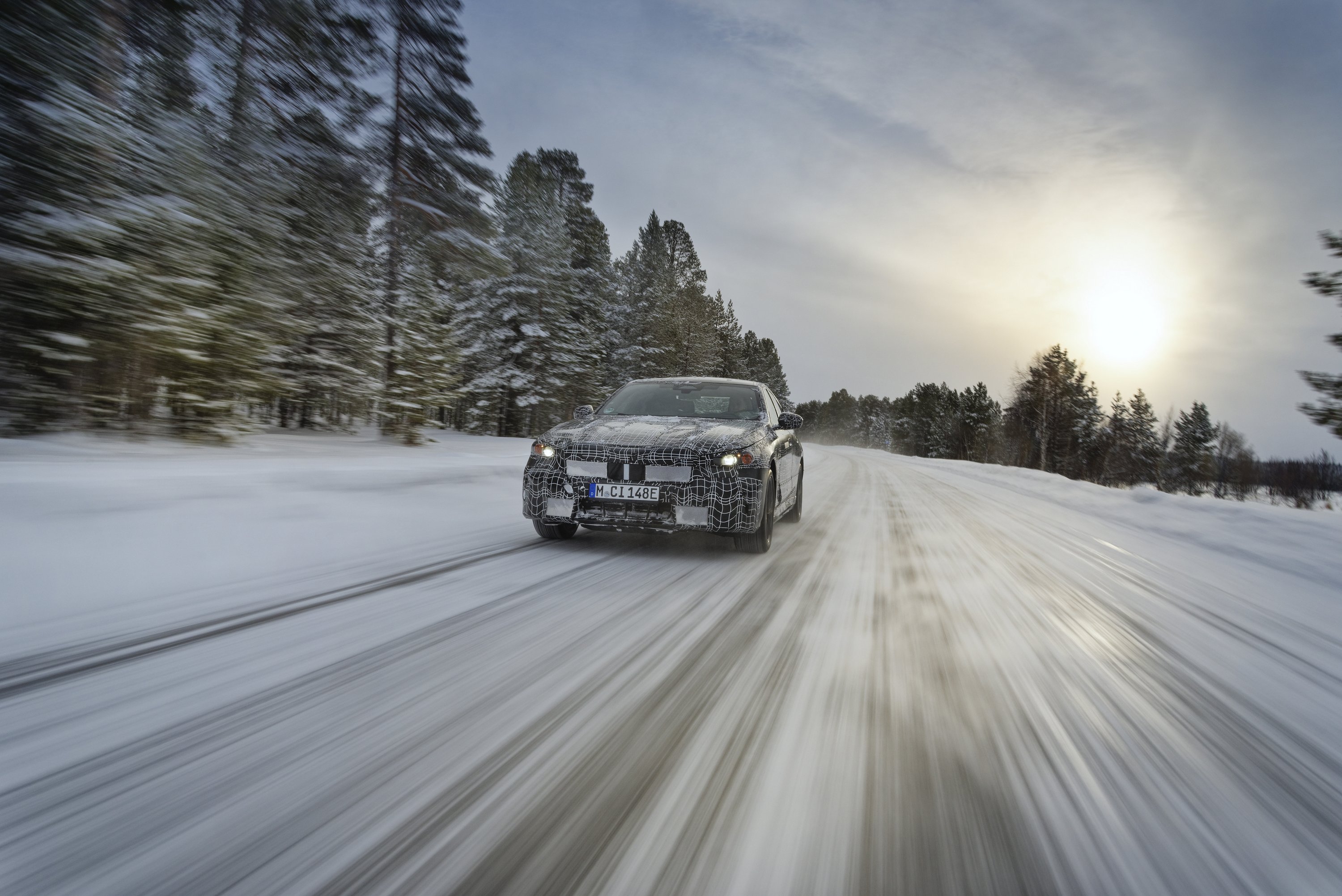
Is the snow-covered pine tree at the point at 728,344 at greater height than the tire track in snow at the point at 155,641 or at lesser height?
greater

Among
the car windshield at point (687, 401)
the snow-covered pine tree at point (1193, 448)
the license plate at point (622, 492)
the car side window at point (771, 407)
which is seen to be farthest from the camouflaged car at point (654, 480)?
the snow-covered pine tree at point (1193, 448)

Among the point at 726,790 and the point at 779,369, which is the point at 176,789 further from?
the point at 779,369

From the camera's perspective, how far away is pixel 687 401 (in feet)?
20.7

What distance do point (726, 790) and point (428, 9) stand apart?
18623mm

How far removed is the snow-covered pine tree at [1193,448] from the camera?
78.0 m

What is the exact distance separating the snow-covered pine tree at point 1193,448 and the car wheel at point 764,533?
303ft

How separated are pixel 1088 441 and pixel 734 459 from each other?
78997mm

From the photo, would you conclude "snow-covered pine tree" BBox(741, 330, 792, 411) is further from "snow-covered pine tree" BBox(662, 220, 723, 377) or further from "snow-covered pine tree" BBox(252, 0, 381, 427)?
"snow-covered pine tree" BBox(252, 0, 381, 427)

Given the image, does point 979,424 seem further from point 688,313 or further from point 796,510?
point 796,510

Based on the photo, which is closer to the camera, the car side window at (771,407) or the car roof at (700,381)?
the car side window at (771,407)

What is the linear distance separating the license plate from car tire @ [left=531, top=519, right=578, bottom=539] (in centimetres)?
43

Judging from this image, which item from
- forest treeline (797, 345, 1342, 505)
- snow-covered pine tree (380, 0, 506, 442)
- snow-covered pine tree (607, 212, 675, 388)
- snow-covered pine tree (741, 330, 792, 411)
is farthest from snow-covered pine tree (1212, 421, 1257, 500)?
snow-covered pine tree (380, 0, 506, 442)

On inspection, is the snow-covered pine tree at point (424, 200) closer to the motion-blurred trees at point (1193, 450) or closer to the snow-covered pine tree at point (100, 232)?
the snow-covered pine tree at point (100, 232)

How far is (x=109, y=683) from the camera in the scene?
7.40 ft
